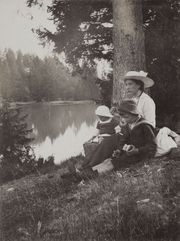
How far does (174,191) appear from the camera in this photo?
15.6 ft

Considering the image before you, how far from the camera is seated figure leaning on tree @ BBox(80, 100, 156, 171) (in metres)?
6.34

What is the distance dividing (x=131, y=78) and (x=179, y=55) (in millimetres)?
4463

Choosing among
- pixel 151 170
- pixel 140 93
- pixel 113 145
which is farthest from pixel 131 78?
pixel 151 170

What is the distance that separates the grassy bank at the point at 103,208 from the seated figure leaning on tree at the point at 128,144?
0.68 ft

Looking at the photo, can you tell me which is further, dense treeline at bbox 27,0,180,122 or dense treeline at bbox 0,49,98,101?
dense treeline at bbox 0,49,98,101

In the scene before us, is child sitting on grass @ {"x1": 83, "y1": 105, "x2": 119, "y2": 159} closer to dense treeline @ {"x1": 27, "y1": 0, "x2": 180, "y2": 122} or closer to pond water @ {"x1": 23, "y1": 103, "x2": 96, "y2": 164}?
dense treeline @ {"x1": 27, "y1": 0, "x2": 180, "y2": 122}

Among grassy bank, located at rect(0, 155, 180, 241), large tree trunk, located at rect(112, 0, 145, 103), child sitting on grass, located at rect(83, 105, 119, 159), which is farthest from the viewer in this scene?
large tree trunk, located at rect(112, 0, 145, 103)

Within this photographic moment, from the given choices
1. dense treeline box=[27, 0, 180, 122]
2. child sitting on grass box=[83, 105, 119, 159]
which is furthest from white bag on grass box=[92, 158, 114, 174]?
dense treeline box=[27, 0, 180, 122]

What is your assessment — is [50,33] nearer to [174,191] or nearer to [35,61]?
[174,191]

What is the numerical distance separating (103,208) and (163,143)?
7.30 feet

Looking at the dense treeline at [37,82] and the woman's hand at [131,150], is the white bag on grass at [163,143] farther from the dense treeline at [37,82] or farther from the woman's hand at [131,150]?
the dense treeline at [37,82]

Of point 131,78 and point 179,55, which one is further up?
point 179,55

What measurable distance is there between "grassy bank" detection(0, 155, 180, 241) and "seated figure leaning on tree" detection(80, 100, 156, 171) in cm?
21

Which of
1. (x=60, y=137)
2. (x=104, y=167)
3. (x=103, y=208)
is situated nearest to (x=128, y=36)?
(x=104, y=167)
